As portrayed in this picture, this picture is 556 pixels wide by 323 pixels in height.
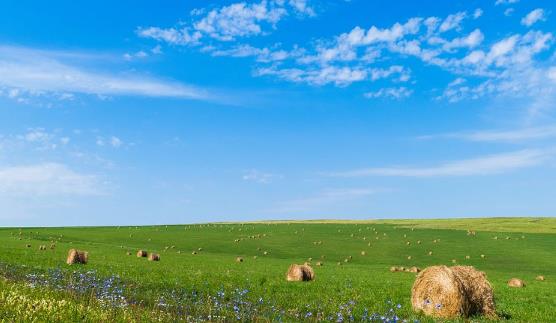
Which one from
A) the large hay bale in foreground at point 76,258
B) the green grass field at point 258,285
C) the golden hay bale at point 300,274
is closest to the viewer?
the green grass field at point 258,285

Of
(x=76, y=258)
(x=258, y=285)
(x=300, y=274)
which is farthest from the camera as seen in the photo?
(x=76, y=258)

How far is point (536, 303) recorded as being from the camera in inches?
865

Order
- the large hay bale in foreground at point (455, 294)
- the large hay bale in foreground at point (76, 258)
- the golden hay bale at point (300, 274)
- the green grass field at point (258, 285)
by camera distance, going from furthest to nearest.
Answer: the large hay bale in foreground at point (76, 258) → the golden hay bale at point (300, 274) → the large hay bale in foreground at point (455, 294) → the green grass field at point (258, 285)

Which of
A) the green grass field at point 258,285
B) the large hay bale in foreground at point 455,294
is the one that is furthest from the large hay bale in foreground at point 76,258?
the large hay bale in foreground at point 455,294

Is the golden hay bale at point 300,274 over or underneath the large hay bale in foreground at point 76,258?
underneath

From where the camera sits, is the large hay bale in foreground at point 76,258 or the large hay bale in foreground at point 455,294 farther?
the large hay bale in foreground at point 76,258

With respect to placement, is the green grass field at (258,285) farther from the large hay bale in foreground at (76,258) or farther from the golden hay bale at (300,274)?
the golden hay bale at (300,274)

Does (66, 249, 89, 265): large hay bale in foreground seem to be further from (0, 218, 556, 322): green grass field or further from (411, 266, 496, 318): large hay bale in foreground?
(411, 266, 496, 318): large hay bale in foreground

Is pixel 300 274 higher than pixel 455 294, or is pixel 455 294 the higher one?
pixel 455 294

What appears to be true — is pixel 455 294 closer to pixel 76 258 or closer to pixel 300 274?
pixel 300 274

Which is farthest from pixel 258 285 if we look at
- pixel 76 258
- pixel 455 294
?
pixel 76 258

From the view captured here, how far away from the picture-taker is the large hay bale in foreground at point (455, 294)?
17.6m

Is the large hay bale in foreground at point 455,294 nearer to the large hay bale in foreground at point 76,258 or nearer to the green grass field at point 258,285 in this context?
the green grass field at point 258,285

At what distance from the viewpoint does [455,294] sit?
57.7 feet
